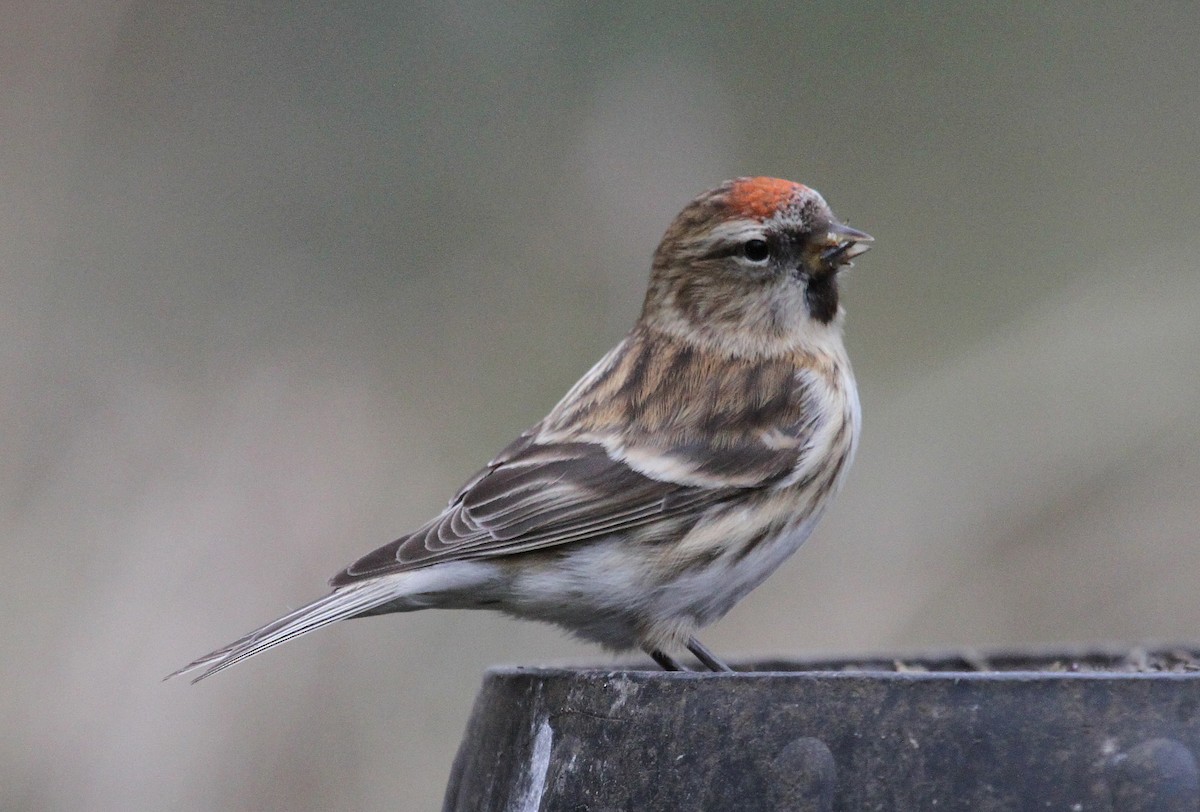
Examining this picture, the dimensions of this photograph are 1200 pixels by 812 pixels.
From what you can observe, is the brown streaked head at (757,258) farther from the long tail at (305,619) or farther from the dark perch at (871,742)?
the dark perch at (871,742)

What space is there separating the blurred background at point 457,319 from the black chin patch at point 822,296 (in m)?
1.25

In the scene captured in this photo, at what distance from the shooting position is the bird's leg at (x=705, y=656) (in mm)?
3277

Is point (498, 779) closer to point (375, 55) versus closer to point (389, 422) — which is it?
point (389, 422)

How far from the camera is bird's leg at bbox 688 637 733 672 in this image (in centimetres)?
328

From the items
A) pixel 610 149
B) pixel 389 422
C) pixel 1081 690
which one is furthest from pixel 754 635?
pixel 1081 690

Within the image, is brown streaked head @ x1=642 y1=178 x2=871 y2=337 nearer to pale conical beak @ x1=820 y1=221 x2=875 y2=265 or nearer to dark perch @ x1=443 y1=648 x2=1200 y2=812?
pale conical beak @ x1=820 y1=221 x2=875 y2=265

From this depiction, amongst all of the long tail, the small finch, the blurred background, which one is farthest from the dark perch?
the blurred background

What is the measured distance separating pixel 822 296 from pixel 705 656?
3.58ft

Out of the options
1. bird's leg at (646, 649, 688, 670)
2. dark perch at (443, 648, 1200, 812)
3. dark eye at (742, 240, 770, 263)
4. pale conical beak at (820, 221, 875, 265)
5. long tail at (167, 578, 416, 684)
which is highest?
dark eye at (742, 240, 770, 263)

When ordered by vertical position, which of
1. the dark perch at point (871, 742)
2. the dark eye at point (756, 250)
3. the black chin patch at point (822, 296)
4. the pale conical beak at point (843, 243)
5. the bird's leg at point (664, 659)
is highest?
the dark eye at point (756, 250)

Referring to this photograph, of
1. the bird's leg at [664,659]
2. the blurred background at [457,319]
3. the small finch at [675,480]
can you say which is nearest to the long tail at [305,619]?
the small finch at [675,480]

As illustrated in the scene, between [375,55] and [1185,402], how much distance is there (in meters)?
3.96

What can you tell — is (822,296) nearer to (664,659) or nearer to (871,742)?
(664,659)

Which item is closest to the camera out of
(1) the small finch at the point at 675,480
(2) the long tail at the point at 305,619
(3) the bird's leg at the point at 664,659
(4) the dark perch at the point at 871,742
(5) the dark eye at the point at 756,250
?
(4) the dark perch at the point at 871,742
